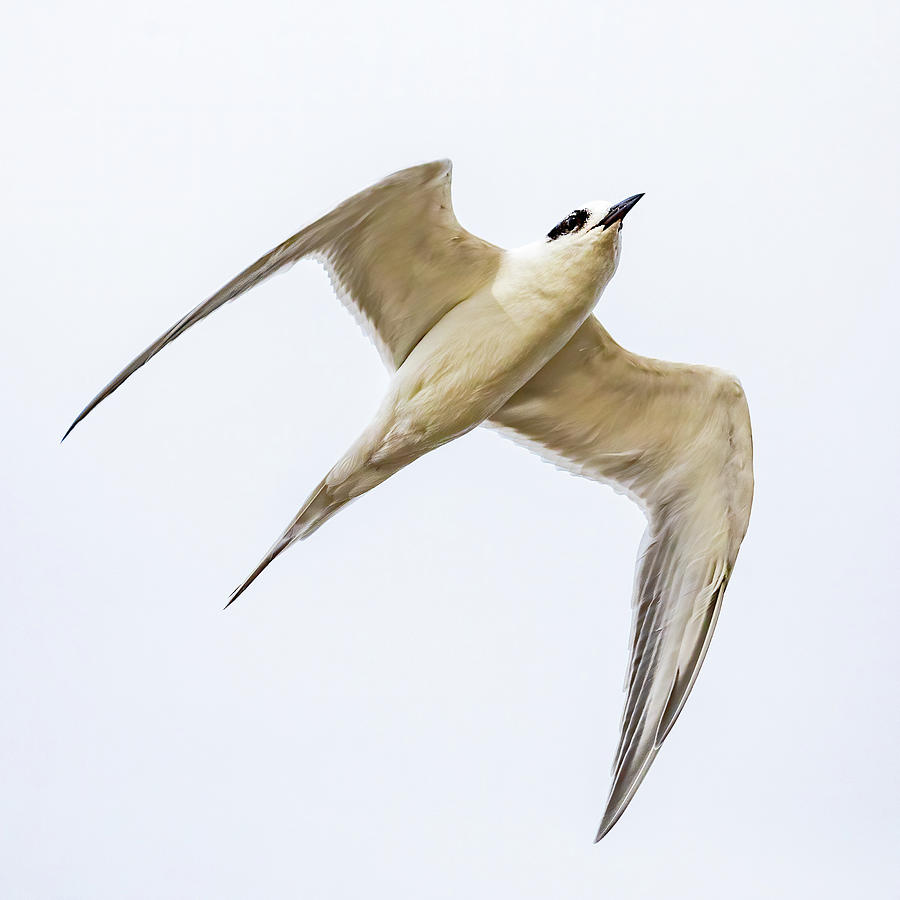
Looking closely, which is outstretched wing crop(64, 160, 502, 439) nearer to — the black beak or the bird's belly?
the bird's belly

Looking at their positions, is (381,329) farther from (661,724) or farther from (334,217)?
(661,724)

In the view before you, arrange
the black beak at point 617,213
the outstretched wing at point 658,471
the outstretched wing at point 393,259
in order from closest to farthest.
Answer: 1. the outstretched wing at point 393,259
2. the black beak at point 617,213
3. the outstretched wing at point 658,471

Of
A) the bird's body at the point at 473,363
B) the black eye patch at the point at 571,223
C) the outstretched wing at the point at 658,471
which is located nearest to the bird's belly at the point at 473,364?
the bird's body at the point at 473,363

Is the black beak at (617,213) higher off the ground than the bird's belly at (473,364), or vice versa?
the black beak at (617,213)

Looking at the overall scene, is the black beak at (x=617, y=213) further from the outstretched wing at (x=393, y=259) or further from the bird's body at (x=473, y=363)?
the outstretched wing at (x=393, y=259)

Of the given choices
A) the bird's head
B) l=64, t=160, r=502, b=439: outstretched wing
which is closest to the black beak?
the bird's head

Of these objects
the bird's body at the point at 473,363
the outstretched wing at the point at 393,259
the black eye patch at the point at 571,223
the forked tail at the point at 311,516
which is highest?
the black eye patch at the point at 571,223

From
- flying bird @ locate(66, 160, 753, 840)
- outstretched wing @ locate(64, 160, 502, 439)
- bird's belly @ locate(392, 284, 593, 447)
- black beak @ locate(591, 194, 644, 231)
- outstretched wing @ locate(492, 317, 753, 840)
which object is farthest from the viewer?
outstretched wing @ locate(492, 317, 753, 840)

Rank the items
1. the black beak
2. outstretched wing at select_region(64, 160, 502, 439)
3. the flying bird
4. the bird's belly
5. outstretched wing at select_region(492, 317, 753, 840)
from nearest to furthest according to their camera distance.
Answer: outstretched wing at select_region(64, 160, 502, 439) < the black beak < the flying bird < the bird's belly < outstretched wing at select_region(492, 317, 753, 840)
